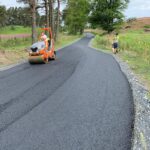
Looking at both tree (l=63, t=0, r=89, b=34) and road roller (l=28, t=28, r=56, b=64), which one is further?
tree (l=63, t=0, r=89, b=34)

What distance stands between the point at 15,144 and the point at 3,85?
693 centimetres

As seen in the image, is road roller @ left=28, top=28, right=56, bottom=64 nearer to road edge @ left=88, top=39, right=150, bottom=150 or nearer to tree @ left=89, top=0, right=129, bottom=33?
road edge @ left=88, top=39, right=150, bottom=150

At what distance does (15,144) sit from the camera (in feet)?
23.2

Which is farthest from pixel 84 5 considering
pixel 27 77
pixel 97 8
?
pixel 27 77

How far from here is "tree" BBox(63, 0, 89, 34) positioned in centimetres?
9481

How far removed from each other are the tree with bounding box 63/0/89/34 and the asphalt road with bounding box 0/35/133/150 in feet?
262

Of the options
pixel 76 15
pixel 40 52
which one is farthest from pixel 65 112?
pixel 76 15

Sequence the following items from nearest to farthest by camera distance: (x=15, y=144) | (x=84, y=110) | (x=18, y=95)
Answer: (x=15, y=144), (x=84, y=110), (x=18, y=95)

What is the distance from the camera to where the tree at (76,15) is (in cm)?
9481

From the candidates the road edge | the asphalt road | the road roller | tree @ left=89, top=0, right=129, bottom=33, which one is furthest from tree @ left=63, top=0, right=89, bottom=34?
the road edge

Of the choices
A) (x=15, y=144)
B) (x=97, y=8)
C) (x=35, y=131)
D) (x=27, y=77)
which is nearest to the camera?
(x=15, y=144)

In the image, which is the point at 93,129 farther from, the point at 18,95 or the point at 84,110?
the point at 18,95

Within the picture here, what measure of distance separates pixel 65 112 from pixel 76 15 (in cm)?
8754

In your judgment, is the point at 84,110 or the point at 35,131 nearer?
the point at 35,131
